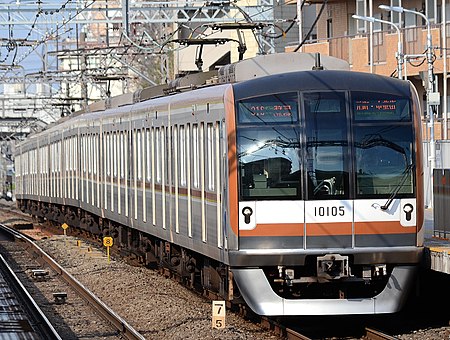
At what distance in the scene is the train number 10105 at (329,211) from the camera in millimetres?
11945

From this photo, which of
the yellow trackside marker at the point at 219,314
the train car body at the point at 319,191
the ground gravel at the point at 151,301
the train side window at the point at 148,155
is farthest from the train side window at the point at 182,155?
the yellow trackside marker at the point at 219,314

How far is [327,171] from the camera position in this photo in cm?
1205

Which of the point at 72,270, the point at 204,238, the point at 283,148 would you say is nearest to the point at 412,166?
the point at 283,148

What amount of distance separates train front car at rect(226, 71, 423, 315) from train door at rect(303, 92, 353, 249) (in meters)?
0.01

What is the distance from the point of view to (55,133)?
34.1m

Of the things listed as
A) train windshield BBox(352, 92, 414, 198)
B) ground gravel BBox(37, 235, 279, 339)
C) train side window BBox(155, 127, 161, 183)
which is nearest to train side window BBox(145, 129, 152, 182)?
train side window BBox(155, 127, 161, 183)

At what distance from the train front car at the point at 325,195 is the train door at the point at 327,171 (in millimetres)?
10

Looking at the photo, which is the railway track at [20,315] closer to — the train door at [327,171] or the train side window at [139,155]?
the train side window at [139,155]

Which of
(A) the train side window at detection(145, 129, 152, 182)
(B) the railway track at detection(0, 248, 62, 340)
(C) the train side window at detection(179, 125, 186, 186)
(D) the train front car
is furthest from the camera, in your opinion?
(A) the train side window at detection(145, 129, 152, 182)

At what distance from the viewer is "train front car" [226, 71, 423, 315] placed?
468 inches

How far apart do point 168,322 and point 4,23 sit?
17.8 meters

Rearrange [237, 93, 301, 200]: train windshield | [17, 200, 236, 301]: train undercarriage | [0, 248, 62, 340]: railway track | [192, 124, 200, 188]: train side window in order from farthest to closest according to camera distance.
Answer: [192, 124, 200, 188]: train side window, [17, 200, 236, 301]: train undercarriage, [0, 248, 62, 340]: railway track, [237, 93, 301, 200]: train windshield

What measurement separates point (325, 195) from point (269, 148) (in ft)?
2.49

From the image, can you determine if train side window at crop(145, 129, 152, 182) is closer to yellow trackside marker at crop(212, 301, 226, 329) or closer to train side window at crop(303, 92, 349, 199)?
yellow trackside marker at crop(212, 301, 226, 329)
